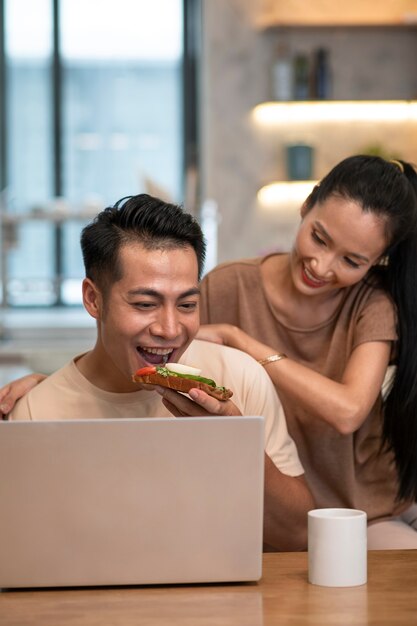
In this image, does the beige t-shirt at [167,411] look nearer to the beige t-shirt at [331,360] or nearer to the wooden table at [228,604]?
the beige t-shirt at [331,360]

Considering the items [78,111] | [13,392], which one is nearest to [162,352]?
[13,392]

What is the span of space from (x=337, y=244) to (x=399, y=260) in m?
0.20

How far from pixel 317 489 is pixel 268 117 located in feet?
11.7

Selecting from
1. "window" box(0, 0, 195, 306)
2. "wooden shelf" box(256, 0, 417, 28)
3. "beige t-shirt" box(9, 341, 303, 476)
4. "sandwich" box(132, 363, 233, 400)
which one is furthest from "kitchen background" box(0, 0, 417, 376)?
"sandwich" box(132, 363, 233, 400)

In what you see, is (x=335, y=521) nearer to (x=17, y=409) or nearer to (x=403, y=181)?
(x=17, y=409)

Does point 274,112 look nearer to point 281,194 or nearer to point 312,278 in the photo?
point 281,194

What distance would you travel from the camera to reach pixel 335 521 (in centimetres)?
133

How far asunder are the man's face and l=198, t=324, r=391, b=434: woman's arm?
304 mm

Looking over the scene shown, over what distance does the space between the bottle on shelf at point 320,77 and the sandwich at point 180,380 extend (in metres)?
4.08

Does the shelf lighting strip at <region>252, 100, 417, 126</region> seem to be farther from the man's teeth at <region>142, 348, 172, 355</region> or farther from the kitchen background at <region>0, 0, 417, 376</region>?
the man's teeth at <region>142, 348, 172, 355</region>

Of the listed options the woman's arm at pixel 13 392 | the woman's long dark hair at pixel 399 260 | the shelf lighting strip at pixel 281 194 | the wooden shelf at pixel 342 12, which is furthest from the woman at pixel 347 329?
the wooden shelf at pixel 342 12

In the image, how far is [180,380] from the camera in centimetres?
146

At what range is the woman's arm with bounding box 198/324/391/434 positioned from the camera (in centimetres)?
201

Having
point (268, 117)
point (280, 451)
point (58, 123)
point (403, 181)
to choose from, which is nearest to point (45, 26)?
point (58, 123)
